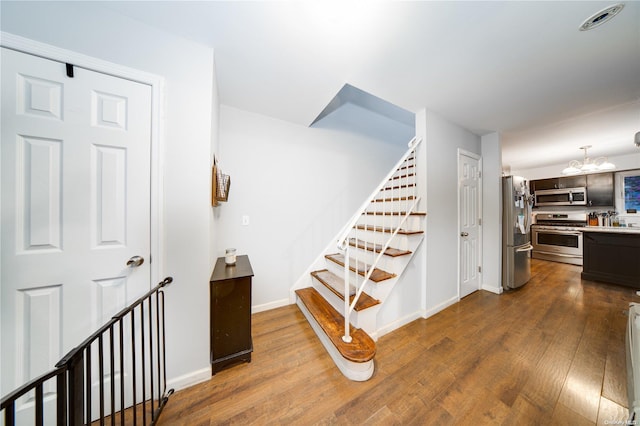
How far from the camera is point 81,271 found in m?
1.11

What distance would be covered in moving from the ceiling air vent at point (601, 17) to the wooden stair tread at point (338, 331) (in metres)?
2.59

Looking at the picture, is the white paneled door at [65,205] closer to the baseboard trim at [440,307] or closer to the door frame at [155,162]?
the door frame at [155,162]

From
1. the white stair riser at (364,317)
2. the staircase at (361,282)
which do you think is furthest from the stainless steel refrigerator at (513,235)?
the white stair riser at (364,317)

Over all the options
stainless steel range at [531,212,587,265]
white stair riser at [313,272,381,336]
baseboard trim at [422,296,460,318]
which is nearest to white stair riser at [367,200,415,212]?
white stair riser at [313,272,381,336]

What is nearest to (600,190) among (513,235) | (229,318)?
(513,235)

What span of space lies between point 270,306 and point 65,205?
196cm

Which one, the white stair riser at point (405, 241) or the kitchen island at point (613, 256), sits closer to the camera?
the white stair riser at point (405, 241)

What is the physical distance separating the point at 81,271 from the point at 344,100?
293 cm

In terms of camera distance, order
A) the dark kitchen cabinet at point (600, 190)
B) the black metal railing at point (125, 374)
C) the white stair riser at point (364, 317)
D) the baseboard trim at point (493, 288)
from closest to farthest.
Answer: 1. the black metal railing at point (125, 374)
2. the white stair riser at point (364, 317)
3. the baseboard trim at point (493, 288)
4. the dark kitchen cabinet at point (600, 190)

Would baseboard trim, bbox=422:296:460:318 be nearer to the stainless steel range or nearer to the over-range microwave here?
the stainless steel range

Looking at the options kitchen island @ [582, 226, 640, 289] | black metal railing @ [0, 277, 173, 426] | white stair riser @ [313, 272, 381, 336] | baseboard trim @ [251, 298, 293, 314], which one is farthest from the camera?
kitchen island @ [582, 226, 640, 289]

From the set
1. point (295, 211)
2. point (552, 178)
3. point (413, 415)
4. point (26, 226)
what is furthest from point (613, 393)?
point (552, 178)

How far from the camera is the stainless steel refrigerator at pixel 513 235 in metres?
2.92

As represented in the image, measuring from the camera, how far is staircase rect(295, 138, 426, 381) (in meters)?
1.50
